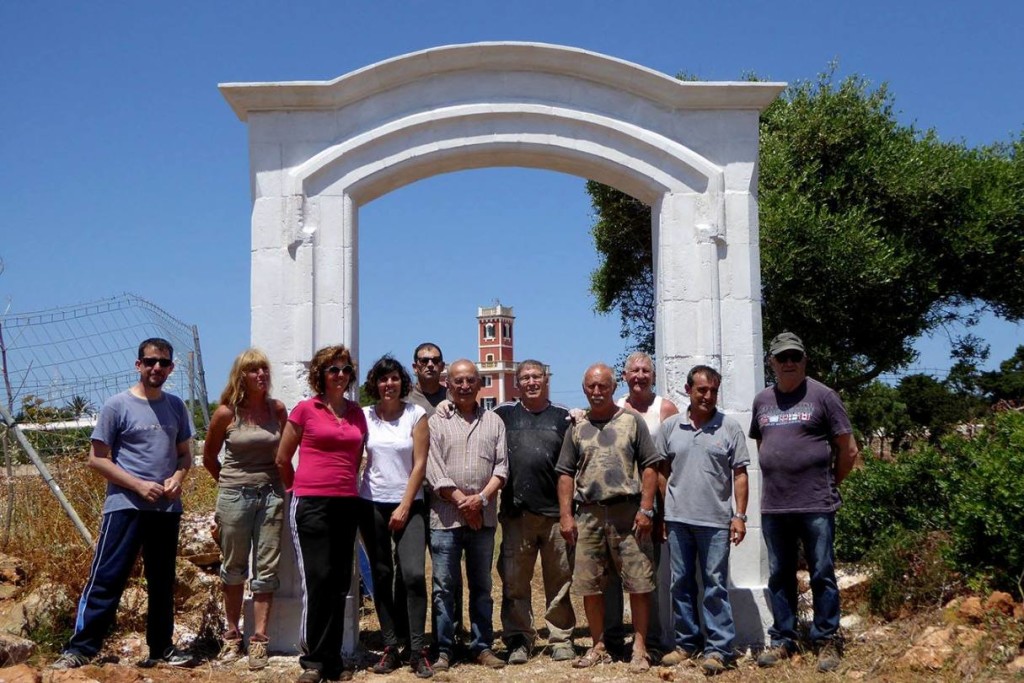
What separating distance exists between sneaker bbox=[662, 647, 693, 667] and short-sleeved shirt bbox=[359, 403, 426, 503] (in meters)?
1.75

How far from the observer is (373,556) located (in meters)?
5.60

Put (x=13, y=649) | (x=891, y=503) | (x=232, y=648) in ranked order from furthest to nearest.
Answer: (x=891, y=503)
(x=232, y=648)
(x=13, y=649)

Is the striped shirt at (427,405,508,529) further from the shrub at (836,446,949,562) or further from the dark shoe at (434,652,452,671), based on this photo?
the shrub at (836,446,949,562)

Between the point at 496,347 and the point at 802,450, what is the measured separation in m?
69.4

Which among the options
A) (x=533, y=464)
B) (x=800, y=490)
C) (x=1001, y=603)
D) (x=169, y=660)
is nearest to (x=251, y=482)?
(x=169, y=660)

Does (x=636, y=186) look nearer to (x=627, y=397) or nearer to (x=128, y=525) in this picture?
(x=627, y=397)

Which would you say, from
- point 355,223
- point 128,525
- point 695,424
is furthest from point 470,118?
point 128,525

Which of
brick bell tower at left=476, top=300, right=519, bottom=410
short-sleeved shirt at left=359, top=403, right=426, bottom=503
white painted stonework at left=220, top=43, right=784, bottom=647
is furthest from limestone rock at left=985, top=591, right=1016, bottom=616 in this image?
brick bell tower at left=476, top=300, right=519, bottom=410

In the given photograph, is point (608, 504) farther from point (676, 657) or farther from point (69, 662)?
point (69, 662)

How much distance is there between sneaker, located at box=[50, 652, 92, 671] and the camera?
5.21 metres

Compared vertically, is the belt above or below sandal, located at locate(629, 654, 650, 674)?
above

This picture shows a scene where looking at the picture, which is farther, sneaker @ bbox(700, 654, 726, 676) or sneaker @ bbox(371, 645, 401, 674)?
sneaker @ bbox(371, 645, 401, 674)

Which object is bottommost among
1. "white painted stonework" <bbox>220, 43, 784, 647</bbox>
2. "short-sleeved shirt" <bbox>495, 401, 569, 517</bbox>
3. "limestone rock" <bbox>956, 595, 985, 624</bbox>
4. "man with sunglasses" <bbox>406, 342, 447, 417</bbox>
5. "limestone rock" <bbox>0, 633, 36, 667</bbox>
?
"limestone rock" <bbox>0, 633, 36, 667</bbox>

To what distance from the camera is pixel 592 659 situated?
5.59 m
